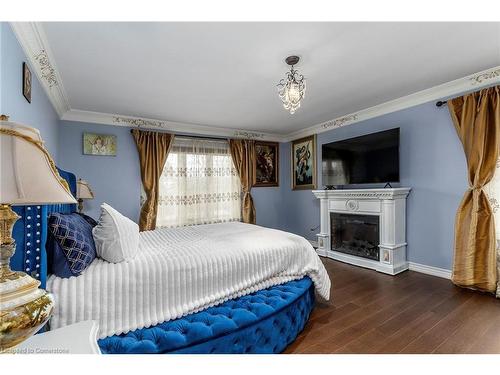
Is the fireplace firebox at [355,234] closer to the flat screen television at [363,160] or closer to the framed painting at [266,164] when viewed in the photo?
the flat screen television at [363,160]

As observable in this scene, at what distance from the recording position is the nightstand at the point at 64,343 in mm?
831

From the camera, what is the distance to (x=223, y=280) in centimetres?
177

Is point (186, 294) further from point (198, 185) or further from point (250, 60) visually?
point (198, 185)

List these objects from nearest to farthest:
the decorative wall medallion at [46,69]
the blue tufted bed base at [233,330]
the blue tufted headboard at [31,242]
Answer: the blue tufted headboard at [31,242] < the blue tufted bed base at [233,330] < the decorative wall medallion at [46,69]

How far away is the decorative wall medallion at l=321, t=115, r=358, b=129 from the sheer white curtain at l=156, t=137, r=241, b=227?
194cm

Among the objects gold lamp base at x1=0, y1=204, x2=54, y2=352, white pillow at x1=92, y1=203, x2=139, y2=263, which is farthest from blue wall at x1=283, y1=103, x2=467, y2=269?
gold lamp base at x1=0, y1=204, x2=54, y2=352

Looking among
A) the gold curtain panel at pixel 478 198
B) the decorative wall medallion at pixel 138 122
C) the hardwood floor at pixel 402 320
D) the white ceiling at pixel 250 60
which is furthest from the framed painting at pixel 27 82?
the gold curtain panel at pixel 478 198

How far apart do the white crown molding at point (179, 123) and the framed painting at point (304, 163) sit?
18cm

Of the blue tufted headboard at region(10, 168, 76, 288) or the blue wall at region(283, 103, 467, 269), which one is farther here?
the blue wall at region(283, 103, 467, 269)

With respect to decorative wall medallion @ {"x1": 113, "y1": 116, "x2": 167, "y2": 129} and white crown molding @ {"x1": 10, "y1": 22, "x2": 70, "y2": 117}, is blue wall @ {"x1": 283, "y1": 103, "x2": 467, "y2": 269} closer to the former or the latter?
decorative wall medallion @ {"x1": 113, "y1": 116, "x2": 167, "y2": 129}

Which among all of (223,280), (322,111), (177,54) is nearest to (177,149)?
(177,54)

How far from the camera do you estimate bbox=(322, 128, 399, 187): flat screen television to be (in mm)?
3359

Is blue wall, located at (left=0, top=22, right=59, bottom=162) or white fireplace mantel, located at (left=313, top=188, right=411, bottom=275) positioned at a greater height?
blue wall, located at (left=0, top=22, right=59, bottom=162)
